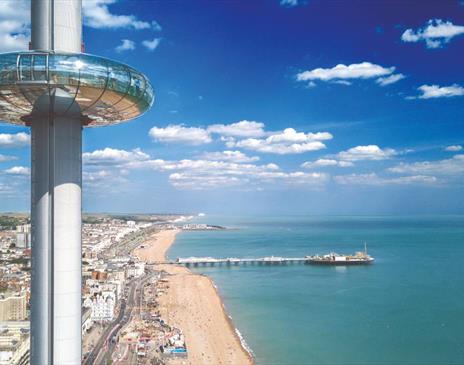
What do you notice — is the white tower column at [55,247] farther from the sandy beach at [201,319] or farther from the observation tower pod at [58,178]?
the sandy beach at [201,319]

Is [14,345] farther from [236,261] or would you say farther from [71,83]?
[236,261]

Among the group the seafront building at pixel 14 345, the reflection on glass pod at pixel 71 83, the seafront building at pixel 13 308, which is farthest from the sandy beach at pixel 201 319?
the reflection on glass pod at pixel 71 83

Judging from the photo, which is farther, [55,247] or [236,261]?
[236,261]

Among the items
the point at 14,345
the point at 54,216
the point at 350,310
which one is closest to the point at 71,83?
the point at 54,216

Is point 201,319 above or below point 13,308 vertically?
below

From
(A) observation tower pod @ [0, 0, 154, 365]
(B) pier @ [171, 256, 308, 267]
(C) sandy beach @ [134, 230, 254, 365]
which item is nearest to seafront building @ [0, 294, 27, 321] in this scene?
(C) sandy beach @ [134, 230, 254, 365]

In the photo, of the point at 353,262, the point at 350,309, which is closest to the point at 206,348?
the point at 350,309

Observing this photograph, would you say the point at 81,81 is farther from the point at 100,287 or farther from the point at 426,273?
the point at 426,273
